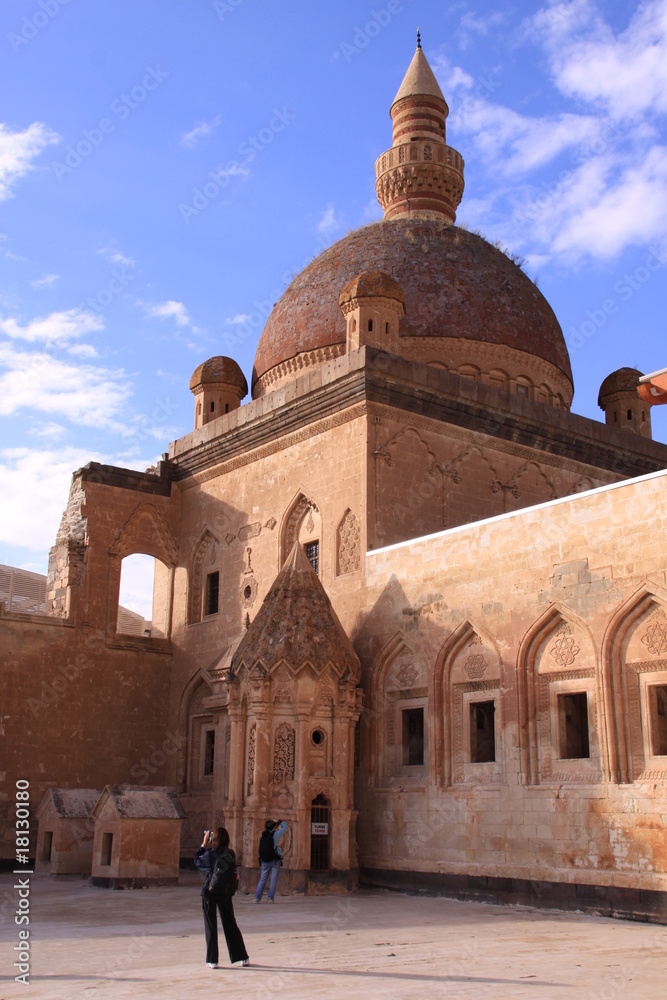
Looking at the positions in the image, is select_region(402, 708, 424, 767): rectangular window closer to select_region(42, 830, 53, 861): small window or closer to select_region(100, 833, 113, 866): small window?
select_region(100, 833, 113, 866): small window

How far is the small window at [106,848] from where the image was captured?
1379 cm

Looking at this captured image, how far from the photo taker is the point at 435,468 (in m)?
16.1

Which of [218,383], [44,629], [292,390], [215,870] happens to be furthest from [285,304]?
[215,870]

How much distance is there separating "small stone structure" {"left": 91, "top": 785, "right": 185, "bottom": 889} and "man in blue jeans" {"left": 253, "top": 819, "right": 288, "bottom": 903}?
2173 mm

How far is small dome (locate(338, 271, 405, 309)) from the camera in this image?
642 inches

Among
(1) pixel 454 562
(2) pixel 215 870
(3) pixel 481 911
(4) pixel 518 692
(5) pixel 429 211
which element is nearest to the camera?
(2) pixel 215 870

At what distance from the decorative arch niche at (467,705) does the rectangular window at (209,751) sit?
18.7ft

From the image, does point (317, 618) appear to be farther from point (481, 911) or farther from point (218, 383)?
point (218, 383)

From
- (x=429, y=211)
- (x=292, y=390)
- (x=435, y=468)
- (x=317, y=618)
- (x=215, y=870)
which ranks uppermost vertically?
(x=429, y=211)

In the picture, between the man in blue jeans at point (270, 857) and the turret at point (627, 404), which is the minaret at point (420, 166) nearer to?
the turret at point (627, 404)

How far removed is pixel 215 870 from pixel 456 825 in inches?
251

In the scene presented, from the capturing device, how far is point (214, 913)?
280 inches

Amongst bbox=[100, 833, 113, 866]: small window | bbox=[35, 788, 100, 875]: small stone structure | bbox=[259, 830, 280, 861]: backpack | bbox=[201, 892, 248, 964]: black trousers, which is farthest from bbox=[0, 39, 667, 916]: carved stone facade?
bbox=[201, 892, 248, 964]: black trousers

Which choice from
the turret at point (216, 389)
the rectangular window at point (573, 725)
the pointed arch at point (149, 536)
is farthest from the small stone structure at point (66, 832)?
the turret at point (216, 389)
